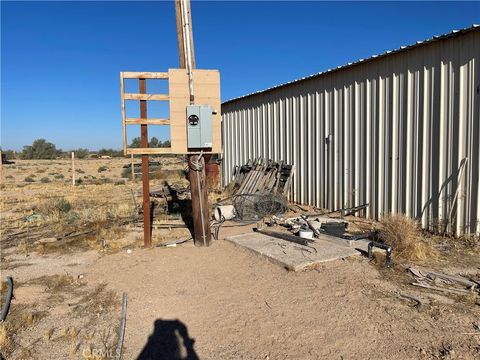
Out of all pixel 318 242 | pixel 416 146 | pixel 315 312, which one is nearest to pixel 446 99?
pixel 416 146

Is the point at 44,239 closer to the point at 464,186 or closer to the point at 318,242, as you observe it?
the point at 318,242

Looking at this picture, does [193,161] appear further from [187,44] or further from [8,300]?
[8,300]

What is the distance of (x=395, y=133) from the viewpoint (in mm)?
8305

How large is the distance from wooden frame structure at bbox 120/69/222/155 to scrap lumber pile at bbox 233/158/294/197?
4.69 meters

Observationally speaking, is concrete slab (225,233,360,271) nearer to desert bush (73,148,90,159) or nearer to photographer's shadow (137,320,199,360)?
photographer's shadow (137,320,199,360)

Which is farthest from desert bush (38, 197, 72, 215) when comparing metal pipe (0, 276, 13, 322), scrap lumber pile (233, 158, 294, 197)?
metal pipe (0, 276, 13, 322)

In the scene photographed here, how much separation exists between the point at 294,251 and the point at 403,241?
1.64 metres

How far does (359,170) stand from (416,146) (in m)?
1.77

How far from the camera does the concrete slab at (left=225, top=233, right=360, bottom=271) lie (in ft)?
19.5

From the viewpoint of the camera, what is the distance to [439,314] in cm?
416

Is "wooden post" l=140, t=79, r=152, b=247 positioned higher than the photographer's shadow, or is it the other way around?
"wooden post" l=140, t=79, r=152, b=247

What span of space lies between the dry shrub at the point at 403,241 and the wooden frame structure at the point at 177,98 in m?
3.41

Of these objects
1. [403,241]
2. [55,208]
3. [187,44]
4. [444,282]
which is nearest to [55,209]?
[55,208]

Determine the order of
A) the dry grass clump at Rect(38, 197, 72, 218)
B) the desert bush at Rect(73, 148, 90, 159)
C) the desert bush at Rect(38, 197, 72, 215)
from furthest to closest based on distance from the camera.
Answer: the desert bush at Rect(73, 148, 90, 159) < the desert bush at Rect(38, 197, 72, 215) < the dry grass clump at Rect(38, 197, 72, 218)
